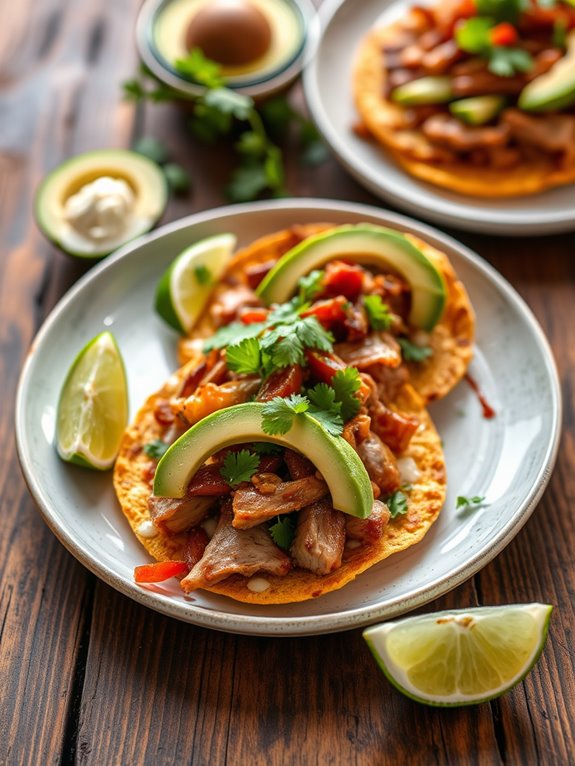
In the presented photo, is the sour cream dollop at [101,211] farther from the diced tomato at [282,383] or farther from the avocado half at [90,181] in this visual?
the diced tomato at [282,383]

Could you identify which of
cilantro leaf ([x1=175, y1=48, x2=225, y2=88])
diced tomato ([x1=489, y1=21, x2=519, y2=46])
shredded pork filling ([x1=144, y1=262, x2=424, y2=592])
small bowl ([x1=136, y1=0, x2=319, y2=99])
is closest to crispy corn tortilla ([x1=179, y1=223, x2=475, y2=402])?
shredded pork filling ([x1=144, y1=262, x2=424, y2=592])

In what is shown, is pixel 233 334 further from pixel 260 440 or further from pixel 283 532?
pixel 283 532

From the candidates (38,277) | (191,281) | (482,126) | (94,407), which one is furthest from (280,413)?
(482,126)

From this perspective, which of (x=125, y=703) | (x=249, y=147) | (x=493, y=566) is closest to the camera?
(x=125, y=703)

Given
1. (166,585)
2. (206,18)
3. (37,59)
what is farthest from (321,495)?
(37,59)

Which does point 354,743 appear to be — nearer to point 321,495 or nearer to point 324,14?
point 321,495

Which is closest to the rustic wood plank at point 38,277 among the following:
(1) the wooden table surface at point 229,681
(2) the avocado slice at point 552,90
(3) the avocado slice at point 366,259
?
(1) the wooden table surface at point 229,681

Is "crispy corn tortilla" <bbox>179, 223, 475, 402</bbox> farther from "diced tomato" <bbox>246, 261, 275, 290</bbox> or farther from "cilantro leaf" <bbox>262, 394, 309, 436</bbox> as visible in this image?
"cilantro leaf" <bbox>262, 394, 309, 436</bbox>
